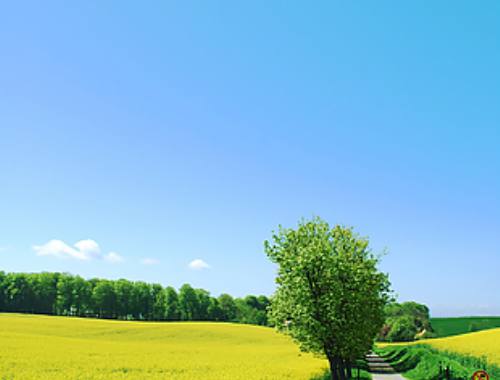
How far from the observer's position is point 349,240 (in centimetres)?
2961

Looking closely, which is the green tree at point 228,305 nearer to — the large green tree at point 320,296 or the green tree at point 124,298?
the green tree at point 124,298

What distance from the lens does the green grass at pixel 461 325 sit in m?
142

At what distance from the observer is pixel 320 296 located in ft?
81.7

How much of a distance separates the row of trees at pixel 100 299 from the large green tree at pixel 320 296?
106 metres

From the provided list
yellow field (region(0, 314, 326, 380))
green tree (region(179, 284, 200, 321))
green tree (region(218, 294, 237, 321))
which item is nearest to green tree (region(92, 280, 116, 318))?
green tree (region(179, 284, 200, 321))

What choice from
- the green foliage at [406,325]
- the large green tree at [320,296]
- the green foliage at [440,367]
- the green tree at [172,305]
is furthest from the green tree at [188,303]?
the large green tree at [320,296]

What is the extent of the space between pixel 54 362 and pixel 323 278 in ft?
76.8

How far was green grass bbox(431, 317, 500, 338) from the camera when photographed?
142 meters

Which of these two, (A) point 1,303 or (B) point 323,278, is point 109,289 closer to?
(A) point 1,303

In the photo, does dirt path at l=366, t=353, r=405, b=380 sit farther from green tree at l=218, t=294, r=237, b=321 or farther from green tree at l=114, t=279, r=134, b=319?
green tree at l=218, t=294, r=237, b=321

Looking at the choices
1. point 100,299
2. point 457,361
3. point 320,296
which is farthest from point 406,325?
point 320,296

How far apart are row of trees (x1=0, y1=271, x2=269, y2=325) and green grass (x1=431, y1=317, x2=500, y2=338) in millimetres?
78077

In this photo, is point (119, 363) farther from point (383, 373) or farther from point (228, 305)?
point (228, 305)

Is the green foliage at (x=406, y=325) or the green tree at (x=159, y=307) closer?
the green foliage at (x=406, y=325)
